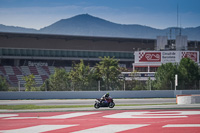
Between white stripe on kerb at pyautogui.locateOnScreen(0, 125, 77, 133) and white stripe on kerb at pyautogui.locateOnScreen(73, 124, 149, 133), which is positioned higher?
white stripe on kerb at pyautogui.locateOnScreen(73, 124, 149, 133)

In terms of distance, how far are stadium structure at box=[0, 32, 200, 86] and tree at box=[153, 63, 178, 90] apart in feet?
71.1

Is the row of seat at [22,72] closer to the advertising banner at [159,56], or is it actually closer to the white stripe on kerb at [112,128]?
the advertising banner at [159,56]

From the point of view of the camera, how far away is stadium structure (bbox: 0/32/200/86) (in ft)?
244

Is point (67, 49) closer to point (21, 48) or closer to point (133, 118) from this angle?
point (21, 48)

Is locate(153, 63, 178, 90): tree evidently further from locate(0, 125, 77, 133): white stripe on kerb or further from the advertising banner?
locate(0, 125, 77, 133): white stripe on kerb

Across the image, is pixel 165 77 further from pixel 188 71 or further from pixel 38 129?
pixel 38 129

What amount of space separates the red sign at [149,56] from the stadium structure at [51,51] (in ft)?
4.29

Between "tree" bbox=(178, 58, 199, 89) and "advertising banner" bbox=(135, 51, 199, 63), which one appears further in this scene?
"advertising banner" bbox=(135, 51, 199, 63)

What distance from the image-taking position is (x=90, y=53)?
8162 cm

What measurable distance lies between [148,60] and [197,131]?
181 ft

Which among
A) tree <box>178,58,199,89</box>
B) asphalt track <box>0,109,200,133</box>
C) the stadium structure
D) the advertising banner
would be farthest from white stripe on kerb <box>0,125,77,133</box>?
the advertising banner

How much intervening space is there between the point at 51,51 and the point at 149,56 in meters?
23.2

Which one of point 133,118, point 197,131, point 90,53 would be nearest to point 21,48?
point 90,53

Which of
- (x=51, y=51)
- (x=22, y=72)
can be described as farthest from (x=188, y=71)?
(x=51, y=51)
